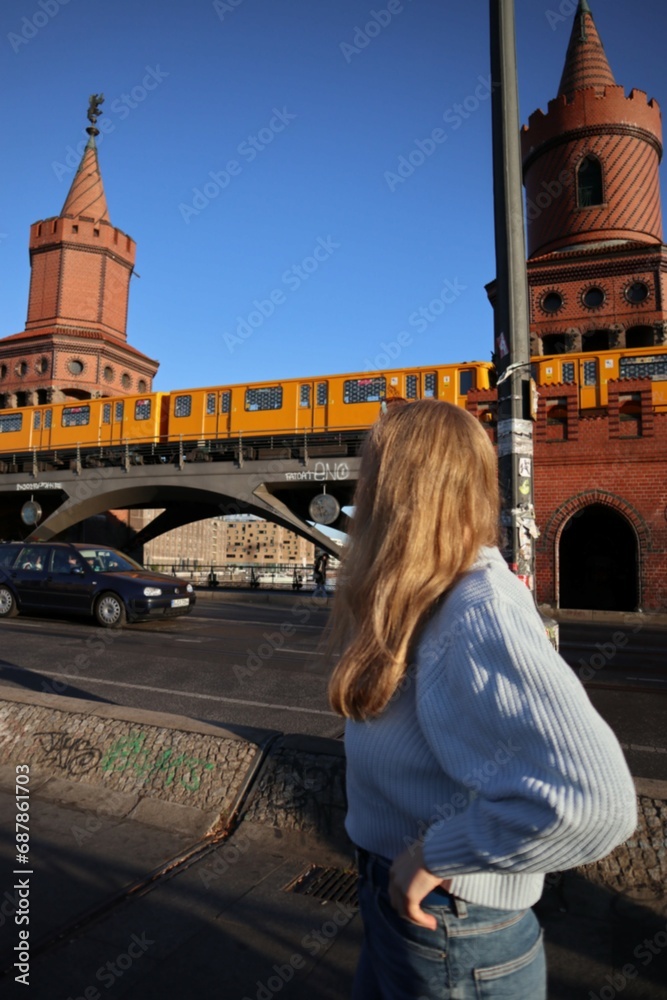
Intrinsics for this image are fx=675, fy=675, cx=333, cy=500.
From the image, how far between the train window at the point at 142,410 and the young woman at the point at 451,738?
2703 centimetres

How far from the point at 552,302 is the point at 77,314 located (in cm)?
2670

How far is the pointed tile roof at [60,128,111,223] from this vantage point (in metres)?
40.8

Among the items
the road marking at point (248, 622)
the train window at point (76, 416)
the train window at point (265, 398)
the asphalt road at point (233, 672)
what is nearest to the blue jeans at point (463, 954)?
the asphalt road at point (233, 672)

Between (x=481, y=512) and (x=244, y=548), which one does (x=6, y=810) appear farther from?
(x=244, y=548)

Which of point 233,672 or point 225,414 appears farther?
point 225,414

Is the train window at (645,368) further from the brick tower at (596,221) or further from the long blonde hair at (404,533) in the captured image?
the long blonde hair at (404,533)

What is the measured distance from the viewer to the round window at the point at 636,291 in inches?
1052

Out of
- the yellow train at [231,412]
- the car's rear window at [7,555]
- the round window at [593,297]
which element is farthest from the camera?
the round window at [593,297]

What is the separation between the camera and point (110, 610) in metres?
11.7

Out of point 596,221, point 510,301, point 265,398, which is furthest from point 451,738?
point 596,221

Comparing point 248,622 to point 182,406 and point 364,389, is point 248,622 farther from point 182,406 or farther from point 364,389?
point 182,406

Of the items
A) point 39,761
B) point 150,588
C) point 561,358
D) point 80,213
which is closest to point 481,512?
point 39,761

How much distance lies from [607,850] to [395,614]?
1.66ft

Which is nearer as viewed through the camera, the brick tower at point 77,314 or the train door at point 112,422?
the train door at point 112,422
